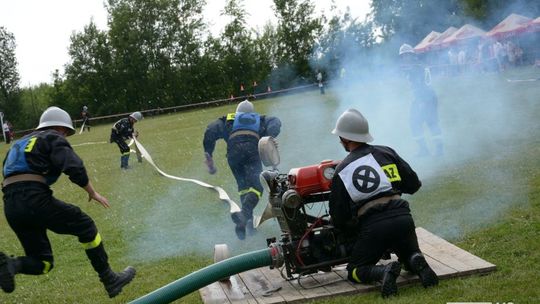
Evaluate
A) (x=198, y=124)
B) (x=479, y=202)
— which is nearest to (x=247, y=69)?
(x=198, y=124)

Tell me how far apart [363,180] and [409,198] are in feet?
13.9

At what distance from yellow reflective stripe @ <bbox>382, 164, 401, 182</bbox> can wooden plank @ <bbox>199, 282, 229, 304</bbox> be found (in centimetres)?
186

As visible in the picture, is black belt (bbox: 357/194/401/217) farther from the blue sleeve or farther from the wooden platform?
the blue sleeve

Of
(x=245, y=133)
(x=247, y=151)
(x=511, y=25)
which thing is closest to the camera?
(x=247, y=151)

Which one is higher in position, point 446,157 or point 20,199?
point 20,199

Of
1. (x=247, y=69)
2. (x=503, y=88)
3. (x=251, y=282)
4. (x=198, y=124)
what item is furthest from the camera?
(x=247, y=69)

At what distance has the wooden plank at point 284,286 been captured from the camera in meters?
5.56

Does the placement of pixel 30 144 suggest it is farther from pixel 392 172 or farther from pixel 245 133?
pixel 245 133

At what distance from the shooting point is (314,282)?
5.98m

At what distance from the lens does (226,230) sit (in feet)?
30.7

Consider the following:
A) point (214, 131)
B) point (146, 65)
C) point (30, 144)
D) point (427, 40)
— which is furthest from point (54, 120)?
point (146, 65)

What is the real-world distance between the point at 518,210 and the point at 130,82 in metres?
58.0

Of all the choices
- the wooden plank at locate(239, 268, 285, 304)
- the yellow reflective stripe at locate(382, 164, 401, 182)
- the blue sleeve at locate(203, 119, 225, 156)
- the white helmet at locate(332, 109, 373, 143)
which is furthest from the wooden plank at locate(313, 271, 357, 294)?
the blue sleeve at locate(203, 119, 225, 156)

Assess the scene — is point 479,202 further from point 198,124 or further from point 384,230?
point 198,124
